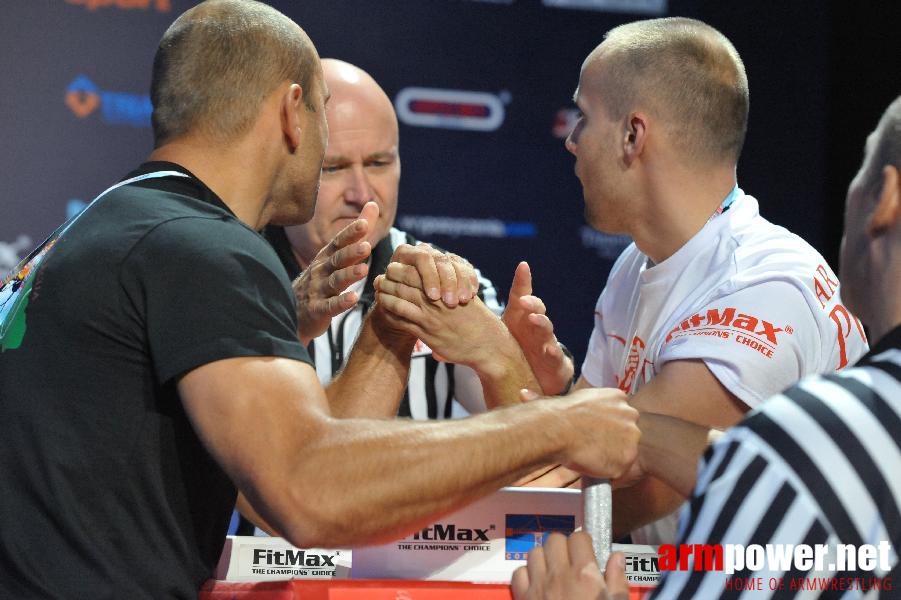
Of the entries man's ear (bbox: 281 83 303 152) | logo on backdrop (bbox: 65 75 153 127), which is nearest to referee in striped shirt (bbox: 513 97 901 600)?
man's ear (bbox: 281 83 303 152)

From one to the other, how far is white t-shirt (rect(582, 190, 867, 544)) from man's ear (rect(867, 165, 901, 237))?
65cm

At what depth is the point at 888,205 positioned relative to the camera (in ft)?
3.78

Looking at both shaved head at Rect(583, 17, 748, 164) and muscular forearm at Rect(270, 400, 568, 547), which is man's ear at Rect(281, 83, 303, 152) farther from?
shaved head at Rect(583, 17, 748, 164)

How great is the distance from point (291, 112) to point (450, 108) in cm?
184

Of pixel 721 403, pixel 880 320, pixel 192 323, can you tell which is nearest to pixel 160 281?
pixel 192 323

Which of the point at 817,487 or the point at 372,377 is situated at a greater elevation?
the point at 817,487

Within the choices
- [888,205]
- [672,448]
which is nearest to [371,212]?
[672,448]

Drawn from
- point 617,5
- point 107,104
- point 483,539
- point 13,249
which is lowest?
point 13,249

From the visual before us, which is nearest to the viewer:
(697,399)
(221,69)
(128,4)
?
(221,69)

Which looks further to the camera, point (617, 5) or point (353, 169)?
point (617, 5)

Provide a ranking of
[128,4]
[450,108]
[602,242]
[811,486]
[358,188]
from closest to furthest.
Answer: [811,486] < [358,188] < [128,4] < [450,108] < [602,242]

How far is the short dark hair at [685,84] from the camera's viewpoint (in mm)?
2268

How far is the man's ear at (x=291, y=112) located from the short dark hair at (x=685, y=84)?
0.81 meters

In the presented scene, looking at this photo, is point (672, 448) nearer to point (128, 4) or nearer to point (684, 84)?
point (684, 84)
